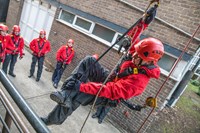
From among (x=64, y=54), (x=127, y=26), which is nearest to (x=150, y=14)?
(x=127, y=26)

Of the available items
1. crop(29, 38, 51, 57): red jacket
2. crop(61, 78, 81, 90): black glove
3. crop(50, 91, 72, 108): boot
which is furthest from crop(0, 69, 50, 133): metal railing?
crop(29, 38, 51, 57): red jacket

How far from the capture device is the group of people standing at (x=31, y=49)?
5.55 metres

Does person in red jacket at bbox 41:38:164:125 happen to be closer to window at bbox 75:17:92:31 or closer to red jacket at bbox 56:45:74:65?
red jacket at bbox 56:45:74:65

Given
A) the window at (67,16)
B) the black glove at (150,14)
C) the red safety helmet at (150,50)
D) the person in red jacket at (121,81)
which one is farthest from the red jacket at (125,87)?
the window at (67,16)

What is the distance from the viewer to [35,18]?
9703 mm

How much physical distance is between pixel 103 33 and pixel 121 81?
13.6 feet

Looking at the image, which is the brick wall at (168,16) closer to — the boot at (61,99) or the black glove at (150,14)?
the black glove at (150,14)

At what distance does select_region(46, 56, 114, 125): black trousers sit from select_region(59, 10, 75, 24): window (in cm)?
503

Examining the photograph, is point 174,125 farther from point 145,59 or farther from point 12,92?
point 12,92

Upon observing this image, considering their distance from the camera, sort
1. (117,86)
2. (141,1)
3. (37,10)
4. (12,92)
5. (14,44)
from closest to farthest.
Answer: (12,92) → (117,86) → (141,1) → (14,44) → (37,10)

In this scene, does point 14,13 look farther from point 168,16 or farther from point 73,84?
point 73,84

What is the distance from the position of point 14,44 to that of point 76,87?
426 centimetres

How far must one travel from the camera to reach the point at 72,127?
482 centimetres

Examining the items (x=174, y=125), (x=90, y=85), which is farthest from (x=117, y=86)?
(x=174, y=125)
